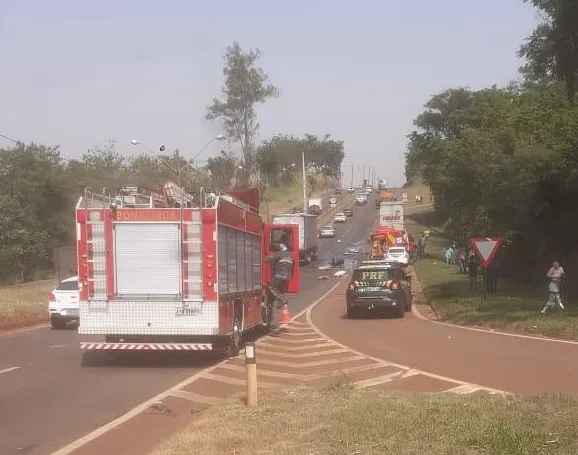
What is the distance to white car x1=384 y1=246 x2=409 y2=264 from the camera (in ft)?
174

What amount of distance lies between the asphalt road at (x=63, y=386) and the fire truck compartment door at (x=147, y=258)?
1.48 meters

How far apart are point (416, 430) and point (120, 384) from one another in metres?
6.59

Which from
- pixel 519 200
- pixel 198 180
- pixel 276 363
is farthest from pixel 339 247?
pixel 276 363

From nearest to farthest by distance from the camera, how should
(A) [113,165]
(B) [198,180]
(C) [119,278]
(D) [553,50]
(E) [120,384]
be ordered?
1. (E) [120,384]
2. (C) [119,278]
3. (D) [553,50]
4. (B) [198,180]
5. (A) [113,165]

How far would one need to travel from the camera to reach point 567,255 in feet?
101

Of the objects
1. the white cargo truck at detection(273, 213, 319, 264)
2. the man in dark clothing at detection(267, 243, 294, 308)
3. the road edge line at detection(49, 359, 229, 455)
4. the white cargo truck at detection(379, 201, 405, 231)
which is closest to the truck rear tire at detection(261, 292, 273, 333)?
the man in dark clothing at detection(267, 243, 294, 308)

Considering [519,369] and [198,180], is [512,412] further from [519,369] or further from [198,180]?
[198,180]

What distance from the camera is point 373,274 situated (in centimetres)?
2630

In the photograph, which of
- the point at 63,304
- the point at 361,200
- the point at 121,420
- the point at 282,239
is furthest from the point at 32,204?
the point at 361,200

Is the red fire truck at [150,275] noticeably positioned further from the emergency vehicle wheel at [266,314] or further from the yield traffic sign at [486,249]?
the yield traffic sign at [486,249]

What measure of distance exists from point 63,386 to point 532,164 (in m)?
23.6

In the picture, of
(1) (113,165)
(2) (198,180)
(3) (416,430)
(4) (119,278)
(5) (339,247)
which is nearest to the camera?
(3) (416,430)

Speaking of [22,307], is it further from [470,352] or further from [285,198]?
[285,198]

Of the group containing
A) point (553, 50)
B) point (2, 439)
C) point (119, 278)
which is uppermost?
point (553, 50)
